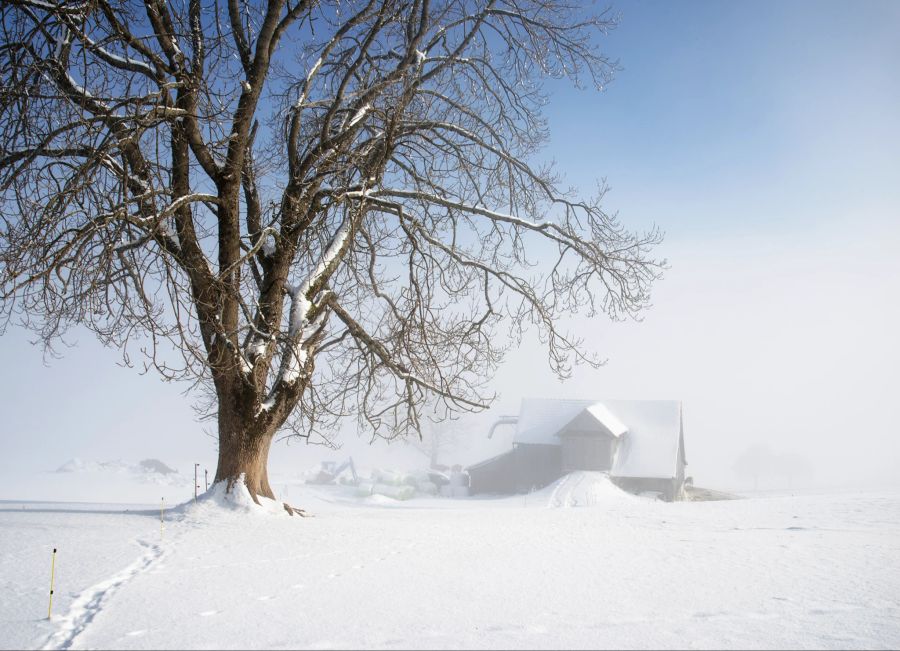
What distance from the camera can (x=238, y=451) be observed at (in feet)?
30.5

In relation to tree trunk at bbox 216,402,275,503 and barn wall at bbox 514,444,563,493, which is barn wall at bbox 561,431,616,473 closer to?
barn wall at bbox 514,444,563,493

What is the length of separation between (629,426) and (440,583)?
37887 mm

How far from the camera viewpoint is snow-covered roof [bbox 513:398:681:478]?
1487 inches

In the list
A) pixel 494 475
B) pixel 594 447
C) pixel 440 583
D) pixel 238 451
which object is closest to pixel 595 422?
pixel 594 447

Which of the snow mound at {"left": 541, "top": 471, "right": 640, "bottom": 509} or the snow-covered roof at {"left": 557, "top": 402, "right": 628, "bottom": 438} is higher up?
the snow-covered roof at {"left": 557, "top": 402, "right": 628, "bottom": 438}

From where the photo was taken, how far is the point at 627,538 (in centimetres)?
752

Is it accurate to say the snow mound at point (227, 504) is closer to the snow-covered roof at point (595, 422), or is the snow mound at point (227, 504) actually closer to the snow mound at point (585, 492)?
the snow mound at point (585, 492)

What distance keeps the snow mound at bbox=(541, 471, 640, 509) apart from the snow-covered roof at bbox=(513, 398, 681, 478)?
2276 millimetres

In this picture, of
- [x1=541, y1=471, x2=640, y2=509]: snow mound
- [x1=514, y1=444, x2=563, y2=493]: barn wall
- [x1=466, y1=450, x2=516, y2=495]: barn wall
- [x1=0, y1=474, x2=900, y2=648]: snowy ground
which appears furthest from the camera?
[x1=466, y1=450, x2=516, y2=495]: barn wall

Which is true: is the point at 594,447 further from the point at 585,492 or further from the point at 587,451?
the point at 585,492

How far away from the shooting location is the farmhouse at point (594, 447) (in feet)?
124

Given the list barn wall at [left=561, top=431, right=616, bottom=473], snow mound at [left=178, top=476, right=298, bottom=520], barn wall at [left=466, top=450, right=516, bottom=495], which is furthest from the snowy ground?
barn wall at [left=466, top=450, right=516, bottom=495]

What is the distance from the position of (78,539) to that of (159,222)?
382cm

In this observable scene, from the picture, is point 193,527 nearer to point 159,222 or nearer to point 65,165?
point 159,222
